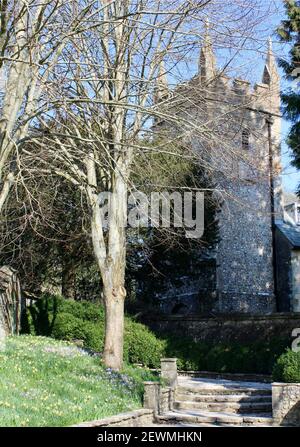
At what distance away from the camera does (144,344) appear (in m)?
17.7

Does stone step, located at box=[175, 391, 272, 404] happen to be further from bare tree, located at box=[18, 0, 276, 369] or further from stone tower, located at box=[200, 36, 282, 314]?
stone tower, located at box=[200, 36, 282, 314]

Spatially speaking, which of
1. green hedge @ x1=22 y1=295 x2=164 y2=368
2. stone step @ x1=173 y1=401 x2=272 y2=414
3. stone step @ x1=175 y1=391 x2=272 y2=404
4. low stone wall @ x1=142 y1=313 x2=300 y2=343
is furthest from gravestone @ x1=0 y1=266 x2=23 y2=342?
low stone wall @ x1=142 y1=313 x2=300 y2=343

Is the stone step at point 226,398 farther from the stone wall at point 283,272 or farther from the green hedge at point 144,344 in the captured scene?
the stone wall at point 283,272

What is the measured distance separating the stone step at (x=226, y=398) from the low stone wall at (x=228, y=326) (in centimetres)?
451

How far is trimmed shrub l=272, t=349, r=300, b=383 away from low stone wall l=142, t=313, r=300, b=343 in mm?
4917

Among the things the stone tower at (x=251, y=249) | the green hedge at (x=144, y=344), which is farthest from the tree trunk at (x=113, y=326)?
the stone tower at (x=251, y=249)

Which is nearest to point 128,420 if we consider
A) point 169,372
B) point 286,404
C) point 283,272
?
point 286,404

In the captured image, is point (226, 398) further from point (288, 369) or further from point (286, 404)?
point (286, 404)

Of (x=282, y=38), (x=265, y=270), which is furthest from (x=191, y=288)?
(x=282, y=38)

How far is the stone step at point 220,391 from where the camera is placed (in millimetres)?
13195

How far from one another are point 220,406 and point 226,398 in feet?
1.21

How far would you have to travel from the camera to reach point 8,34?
7801 millimetres

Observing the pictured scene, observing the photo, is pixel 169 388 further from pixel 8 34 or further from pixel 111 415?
pixel 8 34

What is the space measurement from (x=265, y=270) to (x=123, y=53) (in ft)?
64.9
